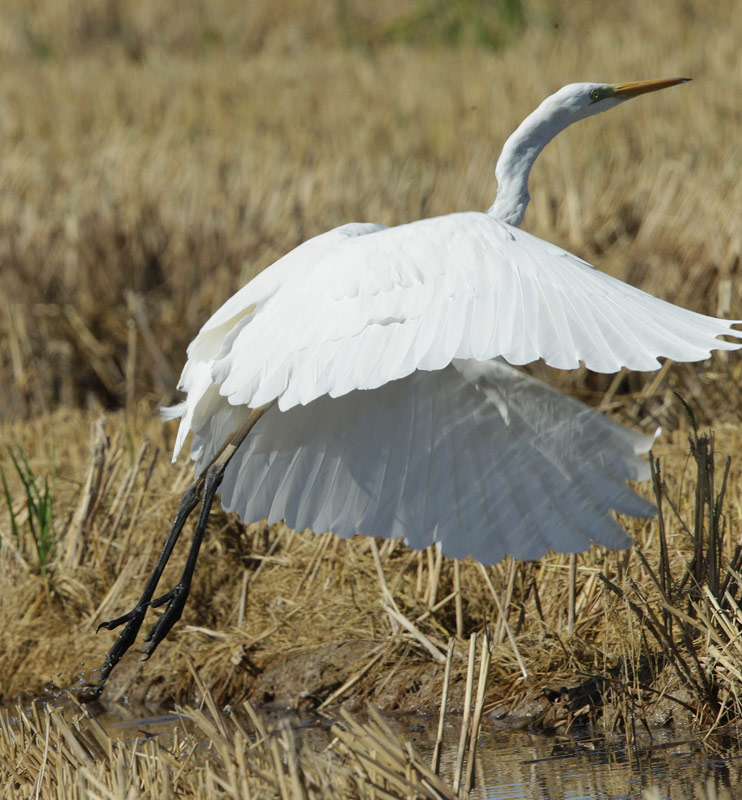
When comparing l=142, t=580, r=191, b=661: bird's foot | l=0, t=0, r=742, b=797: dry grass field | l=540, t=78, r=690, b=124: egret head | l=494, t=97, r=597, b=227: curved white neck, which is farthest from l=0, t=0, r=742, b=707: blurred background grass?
l=540, t=78, r=690, b=124: egret head

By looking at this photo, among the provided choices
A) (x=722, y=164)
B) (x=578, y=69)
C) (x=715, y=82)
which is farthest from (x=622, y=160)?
(x=578, y=69)

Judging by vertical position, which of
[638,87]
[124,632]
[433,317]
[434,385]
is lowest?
[124,632]

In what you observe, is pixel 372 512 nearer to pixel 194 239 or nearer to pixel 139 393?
pixel 139 393

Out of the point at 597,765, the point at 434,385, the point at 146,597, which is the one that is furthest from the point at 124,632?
the point at 597,765

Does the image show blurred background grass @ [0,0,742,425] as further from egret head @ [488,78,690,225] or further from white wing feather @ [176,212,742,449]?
white wing feather @ [176,212,742,449]

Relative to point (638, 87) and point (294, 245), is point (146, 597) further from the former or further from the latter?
point (294, 245)

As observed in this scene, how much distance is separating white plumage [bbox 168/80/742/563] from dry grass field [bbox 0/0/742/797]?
1.16 feet

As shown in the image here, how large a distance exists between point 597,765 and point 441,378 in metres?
1.14

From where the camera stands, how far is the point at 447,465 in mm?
3557

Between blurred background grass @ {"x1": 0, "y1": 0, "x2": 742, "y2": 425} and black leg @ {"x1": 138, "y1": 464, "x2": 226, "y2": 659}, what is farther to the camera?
blurred background grass @ {"x1": 0, "y1": 0, "x2": 742, "y2": 425}

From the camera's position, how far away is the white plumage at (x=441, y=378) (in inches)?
112

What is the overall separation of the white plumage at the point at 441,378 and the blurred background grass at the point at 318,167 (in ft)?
7.66

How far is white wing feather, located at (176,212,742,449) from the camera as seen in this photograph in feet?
9.06

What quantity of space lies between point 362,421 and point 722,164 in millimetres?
5844
